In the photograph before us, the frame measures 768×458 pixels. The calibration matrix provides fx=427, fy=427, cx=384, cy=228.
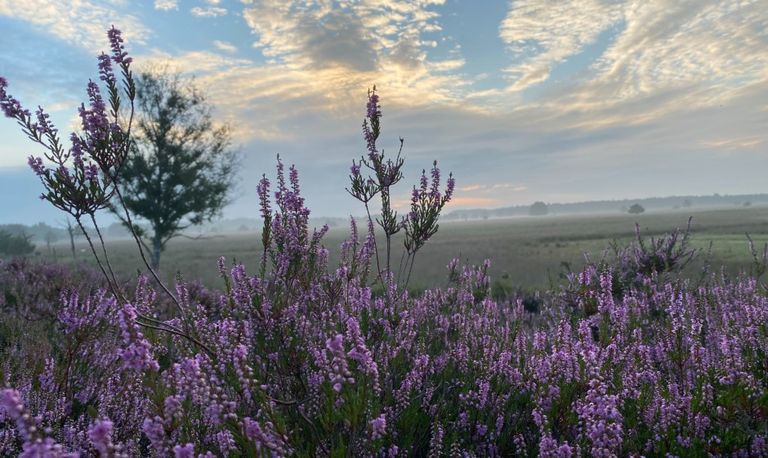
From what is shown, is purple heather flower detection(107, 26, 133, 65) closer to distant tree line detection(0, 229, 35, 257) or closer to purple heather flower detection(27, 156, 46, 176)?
purple heather flower detection(27, 156, 46, 176)

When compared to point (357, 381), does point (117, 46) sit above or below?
above

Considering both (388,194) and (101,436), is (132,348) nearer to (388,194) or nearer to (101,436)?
(101,436)

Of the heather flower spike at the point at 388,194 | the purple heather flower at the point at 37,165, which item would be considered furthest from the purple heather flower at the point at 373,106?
the purple heather flower at the point at 37,165

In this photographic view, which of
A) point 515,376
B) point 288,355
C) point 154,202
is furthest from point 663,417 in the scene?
point 154,202

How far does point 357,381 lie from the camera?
10.5ft

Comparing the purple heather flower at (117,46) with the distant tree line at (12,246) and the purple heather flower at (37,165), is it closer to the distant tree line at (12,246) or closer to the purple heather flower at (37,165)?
the purple heather flower at (37,165)

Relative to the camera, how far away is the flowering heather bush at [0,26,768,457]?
2.38 metres

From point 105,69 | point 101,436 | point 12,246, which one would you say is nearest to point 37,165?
point 105,69

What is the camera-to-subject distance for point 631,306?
5703 mm

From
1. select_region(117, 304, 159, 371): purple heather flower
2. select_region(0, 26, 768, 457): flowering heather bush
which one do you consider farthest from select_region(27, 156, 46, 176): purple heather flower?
select_region(117, 304, 159, 371): purple heather flower

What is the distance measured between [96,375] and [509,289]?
41.7 ft

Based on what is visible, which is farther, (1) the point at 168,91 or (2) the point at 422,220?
(1) the point at 168,91

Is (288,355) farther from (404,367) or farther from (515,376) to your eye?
(515,376)

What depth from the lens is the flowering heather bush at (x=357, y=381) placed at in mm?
2379
